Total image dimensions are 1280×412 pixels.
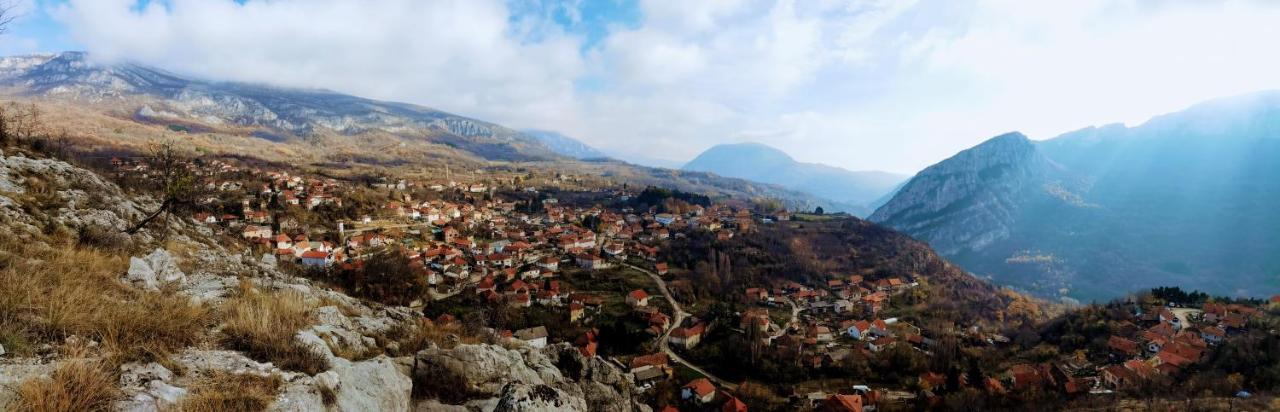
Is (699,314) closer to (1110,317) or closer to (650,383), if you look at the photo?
(650,383)

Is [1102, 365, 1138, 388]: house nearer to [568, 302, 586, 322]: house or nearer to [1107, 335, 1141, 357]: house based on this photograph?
[1107, 335, 1141, 357]: house

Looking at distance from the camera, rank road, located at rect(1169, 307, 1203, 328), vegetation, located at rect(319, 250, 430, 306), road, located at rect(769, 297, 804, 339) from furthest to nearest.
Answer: road, located at rect(769, 297, 804, 339) < road, located at rect(1169, 307, 1203, 328) < vegetation, located at rect(319, 250, 430, 306)

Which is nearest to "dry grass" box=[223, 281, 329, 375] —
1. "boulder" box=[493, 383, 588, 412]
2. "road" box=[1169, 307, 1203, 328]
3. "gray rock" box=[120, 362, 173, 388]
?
"gray rock" box=[120, 362, 173, 388]

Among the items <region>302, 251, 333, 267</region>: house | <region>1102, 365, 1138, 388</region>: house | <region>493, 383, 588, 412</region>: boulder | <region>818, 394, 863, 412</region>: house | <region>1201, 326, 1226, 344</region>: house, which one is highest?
<region>493, 383, 588, 412</region>: boulder

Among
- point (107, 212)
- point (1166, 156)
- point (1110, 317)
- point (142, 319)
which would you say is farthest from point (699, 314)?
point (1166, 156)

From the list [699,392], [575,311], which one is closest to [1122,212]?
[575,311]

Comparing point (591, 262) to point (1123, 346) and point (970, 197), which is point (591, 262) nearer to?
point (1123, 346)
